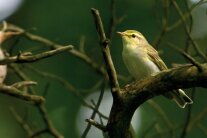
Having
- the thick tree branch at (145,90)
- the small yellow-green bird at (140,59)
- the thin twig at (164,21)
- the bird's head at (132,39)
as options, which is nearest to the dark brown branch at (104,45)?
the thick tree branch at (145,90)

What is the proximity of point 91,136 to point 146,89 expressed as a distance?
3.75 metres

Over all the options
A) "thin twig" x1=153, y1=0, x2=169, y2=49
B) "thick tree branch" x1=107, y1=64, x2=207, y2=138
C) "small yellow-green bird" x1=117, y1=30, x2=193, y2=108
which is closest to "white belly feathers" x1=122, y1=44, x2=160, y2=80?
"small yellow-green bird" x1=117, y1=30, x2=193, y2=108

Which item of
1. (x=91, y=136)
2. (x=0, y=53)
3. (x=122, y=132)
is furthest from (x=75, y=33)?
(x=122, y=132)

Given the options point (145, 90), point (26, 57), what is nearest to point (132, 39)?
point (145, 90)

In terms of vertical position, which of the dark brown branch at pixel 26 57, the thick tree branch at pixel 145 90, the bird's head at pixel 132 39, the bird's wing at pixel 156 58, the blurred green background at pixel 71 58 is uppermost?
the dark brown branch at pixel 26 57

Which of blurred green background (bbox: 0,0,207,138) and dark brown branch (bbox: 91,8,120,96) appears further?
blurred green background (bbox: 0,0,207,138)

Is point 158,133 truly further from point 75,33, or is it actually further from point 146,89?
point 75,33

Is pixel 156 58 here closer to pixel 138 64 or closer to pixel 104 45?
pixel 138 64

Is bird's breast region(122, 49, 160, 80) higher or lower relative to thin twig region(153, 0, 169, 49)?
lower

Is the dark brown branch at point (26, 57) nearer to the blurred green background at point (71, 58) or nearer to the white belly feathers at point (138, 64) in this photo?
the white belly feathers at point (138, 64)

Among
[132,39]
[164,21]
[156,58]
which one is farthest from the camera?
[132,39]

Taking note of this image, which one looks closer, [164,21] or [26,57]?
[26,57]

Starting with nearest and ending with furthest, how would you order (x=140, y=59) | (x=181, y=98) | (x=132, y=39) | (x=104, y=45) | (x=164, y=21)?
(x=104, y=45)
(x=181, y=98)
(x=164, y=21)
(x=140, y=59)
(x=132, y=39)

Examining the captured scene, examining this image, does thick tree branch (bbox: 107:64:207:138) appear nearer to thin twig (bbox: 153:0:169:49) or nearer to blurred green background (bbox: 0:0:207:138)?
thin twig (bbox: 153:0:169:49)
